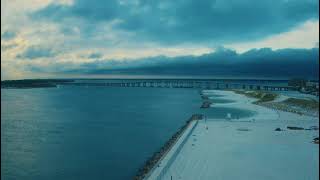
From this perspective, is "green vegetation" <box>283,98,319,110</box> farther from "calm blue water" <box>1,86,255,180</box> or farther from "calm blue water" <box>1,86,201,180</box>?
"calm blue water" <box>1,86,255,180</box>

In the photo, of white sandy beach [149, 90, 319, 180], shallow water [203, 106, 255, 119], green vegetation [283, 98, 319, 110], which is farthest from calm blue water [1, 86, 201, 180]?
green vegetation [283, 98, 319, 110]

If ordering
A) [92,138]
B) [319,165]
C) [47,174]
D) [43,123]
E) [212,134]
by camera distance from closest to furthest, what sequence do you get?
[319,165] < [47,174] < [212,134] < [92,138] < [43,123]

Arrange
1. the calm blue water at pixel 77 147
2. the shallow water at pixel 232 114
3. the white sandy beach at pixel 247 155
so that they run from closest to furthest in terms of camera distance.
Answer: the white sandy beach at pixel 247 155, the calm blue water at pixel 77 147, the shallow water at pixel 232 114

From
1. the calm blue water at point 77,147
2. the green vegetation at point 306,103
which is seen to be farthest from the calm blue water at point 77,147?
the green vegetation at point 306,103

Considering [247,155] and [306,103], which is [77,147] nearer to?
[247,155]

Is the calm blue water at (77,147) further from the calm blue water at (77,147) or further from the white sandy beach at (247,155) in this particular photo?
the white sandy beach at (247,155)

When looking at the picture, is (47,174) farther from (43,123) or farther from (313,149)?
(43,123)

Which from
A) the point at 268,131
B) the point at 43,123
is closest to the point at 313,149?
the point at 268,131

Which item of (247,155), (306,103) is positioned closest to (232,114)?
(306,103)
